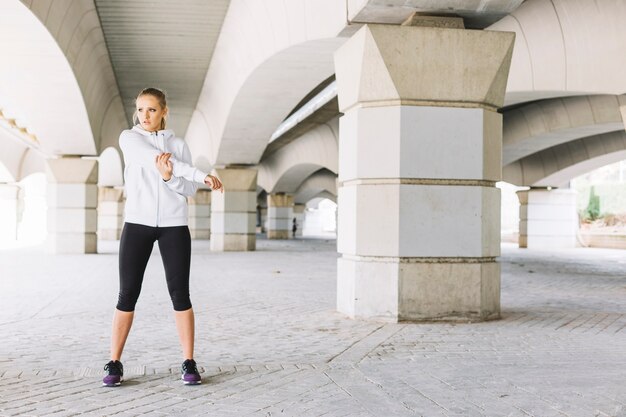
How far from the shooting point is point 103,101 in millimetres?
21609

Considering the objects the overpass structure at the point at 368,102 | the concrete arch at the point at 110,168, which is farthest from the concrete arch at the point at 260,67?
the concrete arch at the point at 110,168

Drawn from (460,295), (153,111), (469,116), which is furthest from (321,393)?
(469,116)

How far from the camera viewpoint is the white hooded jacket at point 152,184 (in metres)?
4.70

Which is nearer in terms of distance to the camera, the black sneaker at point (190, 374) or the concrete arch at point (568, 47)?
the black sneaker at point (190, 374)

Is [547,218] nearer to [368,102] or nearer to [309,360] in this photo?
[368,102]

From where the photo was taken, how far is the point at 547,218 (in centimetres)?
3141

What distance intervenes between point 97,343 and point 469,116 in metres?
4.39

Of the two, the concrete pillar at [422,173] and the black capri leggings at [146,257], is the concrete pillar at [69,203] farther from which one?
the black capri leggings at [146,257]

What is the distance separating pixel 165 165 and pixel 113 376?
1.35m

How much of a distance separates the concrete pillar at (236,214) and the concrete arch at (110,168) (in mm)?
7616

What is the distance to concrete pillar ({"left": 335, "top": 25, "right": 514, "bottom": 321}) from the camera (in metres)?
7.71

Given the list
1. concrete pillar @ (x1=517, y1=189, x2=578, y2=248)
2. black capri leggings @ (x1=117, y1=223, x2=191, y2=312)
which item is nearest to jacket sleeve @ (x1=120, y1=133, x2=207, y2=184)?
black capri leggings @ (x1=117, y1=223, x2=191, y2=312)

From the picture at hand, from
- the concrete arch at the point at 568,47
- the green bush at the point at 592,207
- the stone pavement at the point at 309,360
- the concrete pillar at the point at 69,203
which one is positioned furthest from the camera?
the green bush at the point at 592,207

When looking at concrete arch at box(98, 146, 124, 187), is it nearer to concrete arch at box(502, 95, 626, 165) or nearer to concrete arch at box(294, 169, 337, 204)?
concrete arch at box(294, 169, 337, 204)
